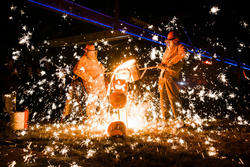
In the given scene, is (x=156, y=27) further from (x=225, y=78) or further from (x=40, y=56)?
(x=225, y=78)

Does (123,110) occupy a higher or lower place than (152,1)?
lower

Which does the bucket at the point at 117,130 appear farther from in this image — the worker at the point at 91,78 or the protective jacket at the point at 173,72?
the worker at the point at 91,78

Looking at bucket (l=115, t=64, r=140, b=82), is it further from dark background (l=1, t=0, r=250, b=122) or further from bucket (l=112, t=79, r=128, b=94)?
dark background (l=1, t=0, r=250, b=122)

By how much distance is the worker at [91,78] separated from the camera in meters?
4.36

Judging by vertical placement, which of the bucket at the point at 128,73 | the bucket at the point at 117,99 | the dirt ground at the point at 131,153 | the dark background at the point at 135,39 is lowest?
the dirt ground at the point at 131,153

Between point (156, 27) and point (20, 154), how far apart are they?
6.62 m

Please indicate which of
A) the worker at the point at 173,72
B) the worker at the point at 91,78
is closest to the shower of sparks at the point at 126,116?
the worker at the point at 91,78

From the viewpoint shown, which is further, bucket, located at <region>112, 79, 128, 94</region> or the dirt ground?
bucket, located at <region>112, 79, 128, 94</region>

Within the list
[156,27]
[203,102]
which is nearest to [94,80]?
[156,27]

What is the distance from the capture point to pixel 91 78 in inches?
176

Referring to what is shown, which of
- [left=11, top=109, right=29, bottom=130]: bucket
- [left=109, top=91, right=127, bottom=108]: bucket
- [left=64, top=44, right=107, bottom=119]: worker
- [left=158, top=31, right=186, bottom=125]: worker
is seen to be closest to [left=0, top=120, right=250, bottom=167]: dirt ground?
[left=109, top=91, right=127, bottom=108]: bucket

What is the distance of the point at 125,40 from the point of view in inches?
292

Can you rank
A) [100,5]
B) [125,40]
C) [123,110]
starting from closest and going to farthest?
[123,110] < [100,5] < [125,40]

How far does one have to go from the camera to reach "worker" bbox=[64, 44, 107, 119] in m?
4.36
